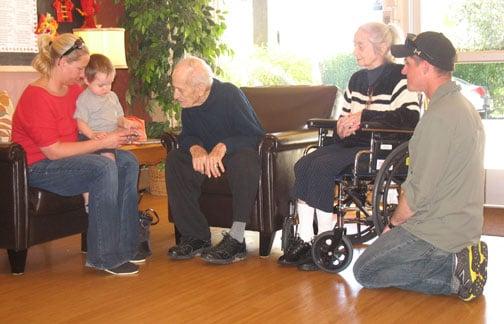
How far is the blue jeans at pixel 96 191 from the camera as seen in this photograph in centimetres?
361

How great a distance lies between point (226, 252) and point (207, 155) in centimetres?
50

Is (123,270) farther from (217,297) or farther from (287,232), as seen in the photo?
(287,232)

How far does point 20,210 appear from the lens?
3.60m

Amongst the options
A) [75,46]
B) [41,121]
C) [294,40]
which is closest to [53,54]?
[75,46]

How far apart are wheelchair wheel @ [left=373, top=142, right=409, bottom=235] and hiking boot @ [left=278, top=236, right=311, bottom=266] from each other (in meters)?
0.41

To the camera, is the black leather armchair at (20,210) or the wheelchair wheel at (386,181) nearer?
the wheelchair wheel at (386,181)

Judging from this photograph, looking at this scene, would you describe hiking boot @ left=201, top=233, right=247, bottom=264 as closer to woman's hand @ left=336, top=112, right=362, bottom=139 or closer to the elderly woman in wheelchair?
the elderly woman in wheelchair

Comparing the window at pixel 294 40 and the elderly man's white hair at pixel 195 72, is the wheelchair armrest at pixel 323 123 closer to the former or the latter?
the elderly man's white hair at pixel 195 72

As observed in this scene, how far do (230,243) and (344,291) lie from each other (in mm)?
747

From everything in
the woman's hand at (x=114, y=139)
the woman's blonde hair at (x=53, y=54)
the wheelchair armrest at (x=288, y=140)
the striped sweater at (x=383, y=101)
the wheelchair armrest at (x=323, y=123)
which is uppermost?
the woman's blonde hair at (x=53, y=54)

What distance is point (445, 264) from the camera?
3150mm

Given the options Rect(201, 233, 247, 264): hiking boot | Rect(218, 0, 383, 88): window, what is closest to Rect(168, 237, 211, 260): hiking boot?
Rect(201, 233, 247, 264): hiking boot

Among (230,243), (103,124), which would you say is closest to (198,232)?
(230,243)

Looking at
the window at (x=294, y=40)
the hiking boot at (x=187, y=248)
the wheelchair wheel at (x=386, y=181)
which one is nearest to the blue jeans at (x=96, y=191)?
the hiking boot at (x=187, y=248)
